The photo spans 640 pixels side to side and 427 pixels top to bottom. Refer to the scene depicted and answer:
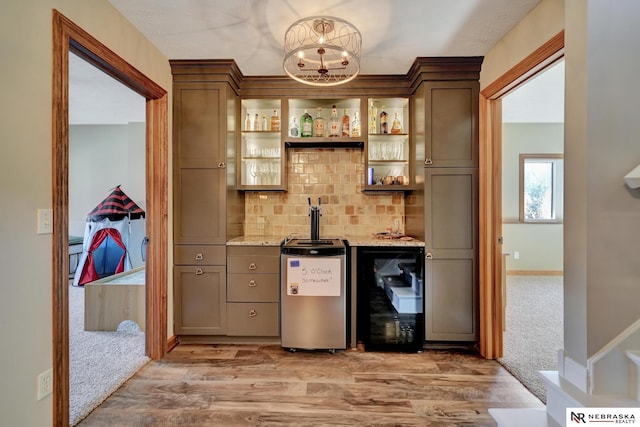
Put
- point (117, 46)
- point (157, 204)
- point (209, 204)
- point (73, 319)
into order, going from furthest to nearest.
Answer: point (73, 319) < point (209, 204) < point (157, 204) < point (117, 46)

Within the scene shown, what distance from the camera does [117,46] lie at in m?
2.03

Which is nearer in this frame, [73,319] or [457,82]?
[457,82]

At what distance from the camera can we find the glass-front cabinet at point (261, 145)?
311cm

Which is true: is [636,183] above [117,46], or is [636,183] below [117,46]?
below

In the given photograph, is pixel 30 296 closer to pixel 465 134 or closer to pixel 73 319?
pixel 73 319

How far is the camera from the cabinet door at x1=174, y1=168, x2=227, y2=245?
274 cm

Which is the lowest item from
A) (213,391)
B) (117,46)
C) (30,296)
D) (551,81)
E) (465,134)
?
(213,391)

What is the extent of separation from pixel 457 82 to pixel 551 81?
1.81 metres

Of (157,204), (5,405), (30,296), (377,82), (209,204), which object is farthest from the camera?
(377,82)

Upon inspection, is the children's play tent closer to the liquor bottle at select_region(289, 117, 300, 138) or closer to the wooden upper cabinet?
the wooden upper cabinet

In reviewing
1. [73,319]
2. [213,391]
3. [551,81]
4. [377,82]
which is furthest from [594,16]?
[73,319]

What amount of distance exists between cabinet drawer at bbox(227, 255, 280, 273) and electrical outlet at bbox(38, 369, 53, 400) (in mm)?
1361

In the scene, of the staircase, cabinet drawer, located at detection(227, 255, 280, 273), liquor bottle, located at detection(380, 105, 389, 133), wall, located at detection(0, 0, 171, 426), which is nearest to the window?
liquor bottle, located at detection(380, 105, 389, 133)

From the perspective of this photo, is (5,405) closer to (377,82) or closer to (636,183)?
(636,183)
